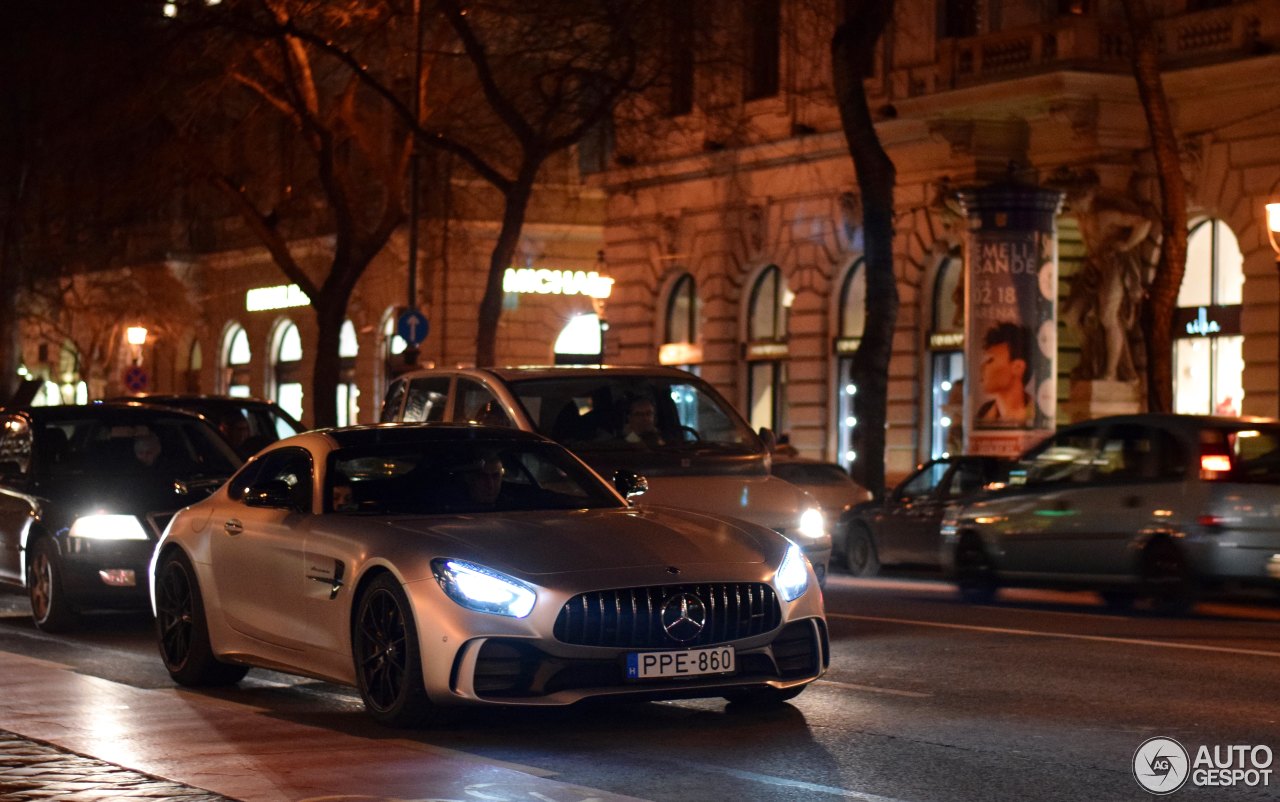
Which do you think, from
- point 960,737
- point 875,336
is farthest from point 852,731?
point 875,336

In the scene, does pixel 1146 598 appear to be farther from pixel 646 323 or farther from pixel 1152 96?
pixel 646 323

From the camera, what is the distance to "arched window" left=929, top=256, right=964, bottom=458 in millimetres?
38531

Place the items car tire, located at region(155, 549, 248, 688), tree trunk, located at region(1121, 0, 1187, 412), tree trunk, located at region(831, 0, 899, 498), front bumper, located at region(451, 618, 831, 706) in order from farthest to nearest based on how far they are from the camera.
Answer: tree trunk, located at region(831, 0, 899, 498) < tree trunk, located at region(1121, 0, 1187, 412) < car tire, located at region(155, 549, 248, 688) < front bumper, located at region(451, 618, 831, 706)

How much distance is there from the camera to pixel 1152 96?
26.2 metres

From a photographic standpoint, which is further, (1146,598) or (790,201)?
(790,201)

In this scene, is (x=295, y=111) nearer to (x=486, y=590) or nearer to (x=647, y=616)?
(x=486, y=590)

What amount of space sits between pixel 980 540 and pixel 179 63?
19.2 meters

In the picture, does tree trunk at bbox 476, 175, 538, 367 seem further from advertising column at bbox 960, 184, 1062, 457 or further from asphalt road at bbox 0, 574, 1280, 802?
asphalt road at bbox 0, 574, 1280, 802

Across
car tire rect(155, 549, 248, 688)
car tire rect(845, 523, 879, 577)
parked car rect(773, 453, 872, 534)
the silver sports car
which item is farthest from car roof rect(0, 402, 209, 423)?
parked car rect(773, 453, 872, 534)

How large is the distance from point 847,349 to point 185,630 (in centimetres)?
2969

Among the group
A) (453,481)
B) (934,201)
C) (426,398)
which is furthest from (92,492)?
(934,201)

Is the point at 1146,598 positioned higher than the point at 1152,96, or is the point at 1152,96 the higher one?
the point at 1152,96

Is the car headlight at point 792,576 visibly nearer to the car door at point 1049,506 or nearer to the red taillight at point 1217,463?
the red taillight at point 1217,463

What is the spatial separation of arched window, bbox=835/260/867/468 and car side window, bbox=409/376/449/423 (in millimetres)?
23714
